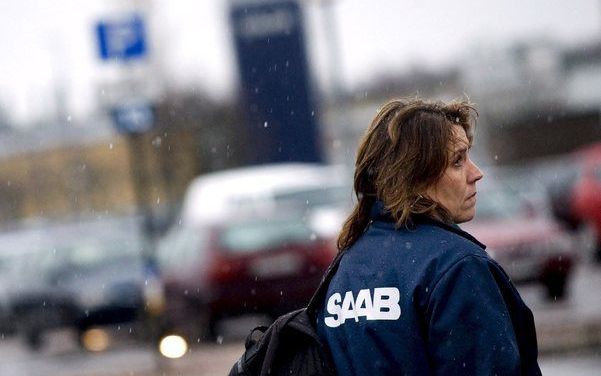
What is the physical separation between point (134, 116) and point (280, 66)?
766 inches

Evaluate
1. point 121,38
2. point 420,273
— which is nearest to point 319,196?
point 121,38

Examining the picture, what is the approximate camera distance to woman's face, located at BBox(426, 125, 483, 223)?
123 inches

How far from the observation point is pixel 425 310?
294 centimetres

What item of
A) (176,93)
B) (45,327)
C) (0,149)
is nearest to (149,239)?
(45,327)

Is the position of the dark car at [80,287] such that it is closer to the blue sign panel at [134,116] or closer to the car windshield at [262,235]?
the car windshield at [262,235]

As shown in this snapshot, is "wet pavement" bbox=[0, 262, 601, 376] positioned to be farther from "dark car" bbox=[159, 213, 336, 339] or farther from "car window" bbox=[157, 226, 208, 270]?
"car window" bbox=[157, 226, 208, 270]

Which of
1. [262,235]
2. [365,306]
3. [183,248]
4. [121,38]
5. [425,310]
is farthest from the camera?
[183,248]

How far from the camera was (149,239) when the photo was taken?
1459 centimetres

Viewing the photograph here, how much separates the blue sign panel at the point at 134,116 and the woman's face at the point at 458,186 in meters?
9.92

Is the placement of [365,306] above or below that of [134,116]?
above

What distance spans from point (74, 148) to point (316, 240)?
5912 cm

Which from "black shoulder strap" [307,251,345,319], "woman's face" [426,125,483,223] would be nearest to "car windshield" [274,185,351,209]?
"black shoulder strap" [307,251,345,319]

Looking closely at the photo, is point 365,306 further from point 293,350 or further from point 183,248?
point 183,248

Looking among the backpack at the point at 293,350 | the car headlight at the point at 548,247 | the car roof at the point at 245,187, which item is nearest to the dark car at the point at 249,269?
the car headlight at the point at 548,247
